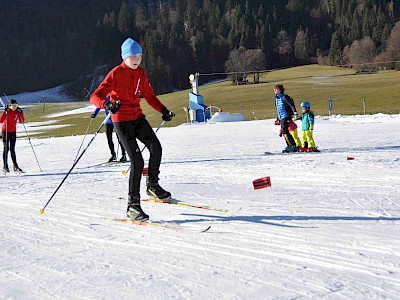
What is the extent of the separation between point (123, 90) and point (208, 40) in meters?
110

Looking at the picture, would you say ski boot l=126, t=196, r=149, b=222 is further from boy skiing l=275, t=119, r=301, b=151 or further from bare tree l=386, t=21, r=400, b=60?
bare tree l=386, t=21, r=400, b=60

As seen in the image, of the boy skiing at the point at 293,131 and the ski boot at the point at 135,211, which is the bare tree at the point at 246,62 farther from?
the ski boot at the point at 135,211

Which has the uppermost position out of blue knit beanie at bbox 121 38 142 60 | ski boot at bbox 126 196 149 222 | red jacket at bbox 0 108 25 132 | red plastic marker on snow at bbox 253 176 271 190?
blue knit beanie at bbox 121 38 142 60

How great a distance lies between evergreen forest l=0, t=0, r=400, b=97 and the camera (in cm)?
9562

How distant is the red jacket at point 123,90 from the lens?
5.11 meters

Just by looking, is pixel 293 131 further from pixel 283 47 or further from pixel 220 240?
pixel 283 47

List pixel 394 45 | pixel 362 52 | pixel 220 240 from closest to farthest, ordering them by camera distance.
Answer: pixel 220 240
pixel 394 45
pixel 362 52


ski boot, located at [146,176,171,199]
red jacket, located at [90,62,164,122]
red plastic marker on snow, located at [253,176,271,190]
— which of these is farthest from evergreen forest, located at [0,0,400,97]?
red jacket, located at [90,62,164,122]

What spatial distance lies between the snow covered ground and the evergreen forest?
71.0m

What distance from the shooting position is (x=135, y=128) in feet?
17.5

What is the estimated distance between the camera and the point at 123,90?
5219 mm

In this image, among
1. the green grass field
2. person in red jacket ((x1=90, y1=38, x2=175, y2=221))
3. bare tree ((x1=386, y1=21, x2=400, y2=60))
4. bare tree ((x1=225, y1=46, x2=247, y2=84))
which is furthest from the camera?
bare tree ((x1=225, y1=46, x2=247, y2=84))

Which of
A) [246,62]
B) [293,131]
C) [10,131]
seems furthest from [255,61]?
[10,131]

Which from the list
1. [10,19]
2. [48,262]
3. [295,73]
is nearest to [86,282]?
[48,262]
